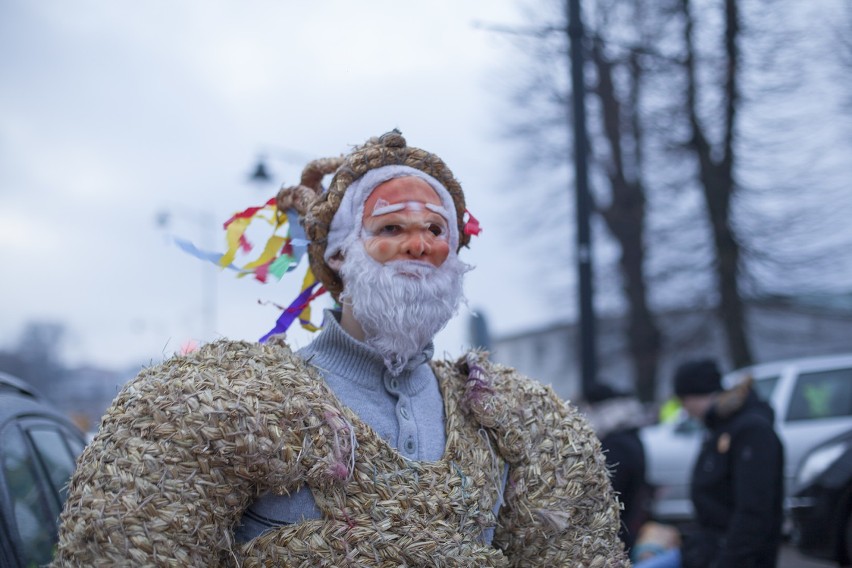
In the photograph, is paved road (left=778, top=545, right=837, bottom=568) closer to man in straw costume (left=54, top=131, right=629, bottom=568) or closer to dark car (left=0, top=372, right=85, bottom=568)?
man in straw costume (left=54, top=131, right=629, bottom=568)

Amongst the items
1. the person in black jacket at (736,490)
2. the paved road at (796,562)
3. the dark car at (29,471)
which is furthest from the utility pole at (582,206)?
the dark car at (29,471)

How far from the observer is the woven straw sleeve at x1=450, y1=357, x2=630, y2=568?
248 cm

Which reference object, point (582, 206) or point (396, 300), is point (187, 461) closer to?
point (396, 300)

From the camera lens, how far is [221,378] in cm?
216

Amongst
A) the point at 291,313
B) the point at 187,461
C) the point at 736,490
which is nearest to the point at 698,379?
the point at 736,490

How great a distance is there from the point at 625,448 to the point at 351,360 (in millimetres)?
3698

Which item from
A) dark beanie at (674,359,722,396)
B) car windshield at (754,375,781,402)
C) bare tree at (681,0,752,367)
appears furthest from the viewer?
bare tree at (681,0,752,367)

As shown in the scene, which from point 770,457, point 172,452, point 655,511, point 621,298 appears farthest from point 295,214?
point 621,298

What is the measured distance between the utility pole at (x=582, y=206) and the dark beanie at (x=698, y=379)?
84.8 inches

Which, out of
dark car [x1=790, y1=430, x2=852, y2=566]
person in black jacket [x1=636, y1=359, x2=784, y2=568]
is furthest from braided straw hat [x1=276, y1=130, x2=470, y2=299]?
dark car [x1=790, y1=430, x2=852, y2=566]

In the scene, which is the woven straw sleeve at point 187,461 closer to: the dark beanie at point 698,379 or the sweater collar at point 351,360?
the sweater collar at point 351,360

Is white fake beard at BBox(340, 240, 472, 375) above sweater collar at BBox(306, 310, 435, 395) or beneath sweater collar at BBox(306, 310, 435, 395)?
above

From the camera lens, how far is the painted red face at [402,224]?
246cm

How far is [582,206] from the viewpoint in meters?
7.96
